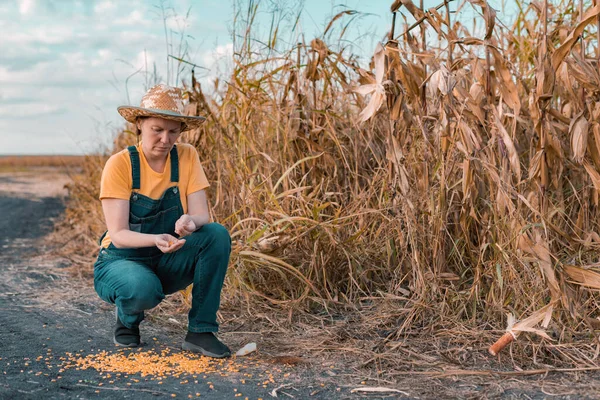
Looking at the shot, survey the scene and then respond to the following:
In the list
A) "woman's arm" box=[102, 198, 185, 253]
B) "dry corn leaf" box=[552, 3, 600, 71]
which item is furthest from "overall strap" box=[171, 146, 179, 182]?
"dry corn leaf" box=[552, 3, 600, 71]

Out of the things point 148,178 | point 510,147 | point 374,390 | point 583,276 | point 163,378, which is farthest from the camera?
point 148,178

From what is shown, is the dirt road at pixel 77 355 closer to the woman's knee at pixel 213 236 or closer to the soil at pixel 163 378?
the soil at pixel 163 378

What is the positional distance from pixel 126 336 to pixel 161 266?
358mm

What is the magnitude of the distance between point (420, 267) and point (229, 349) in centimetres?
96

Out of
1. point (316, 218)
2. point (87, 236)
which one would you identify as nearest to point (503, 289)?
point (316, 218)

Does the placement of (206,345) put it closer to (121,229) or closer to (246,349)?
(246,349)

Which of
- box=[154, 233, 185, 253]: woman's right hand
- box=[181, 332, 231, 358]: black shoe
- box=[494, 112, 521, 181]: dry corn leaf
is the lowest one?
box=[181, 332, 231, 358]: black shoe

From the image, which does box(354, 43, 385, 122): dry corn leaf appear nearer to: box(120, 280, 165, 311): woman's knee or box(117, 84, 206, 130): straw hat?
box(117, 84, 206, 130): straw hat

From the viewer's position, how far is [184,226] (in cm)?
261

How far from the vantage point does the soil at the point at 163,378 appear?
2.28 metres

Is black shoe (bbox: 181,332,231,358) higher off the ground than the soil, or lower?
higher

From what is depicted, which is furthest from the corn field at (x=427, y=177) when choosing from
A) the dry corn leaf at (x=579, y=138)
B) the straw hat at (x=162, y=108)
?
the straw hat at (x=162, y=108)

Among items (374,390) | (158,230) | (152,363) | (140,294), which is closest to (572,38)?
(374,390)

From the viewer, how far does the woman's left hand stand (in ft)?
8.53
